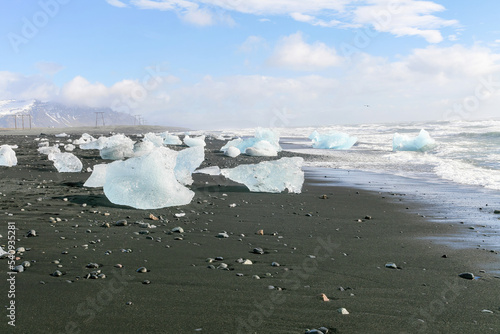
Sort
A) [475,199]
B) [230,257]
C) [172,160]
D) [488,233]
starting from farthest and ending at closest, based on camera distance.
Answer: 1. [475,199]
2. [172,160]
3. [488,233]
4. [230,257]

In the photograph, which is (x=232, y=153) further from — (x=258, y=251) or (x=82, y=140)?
(x=258, y=251)

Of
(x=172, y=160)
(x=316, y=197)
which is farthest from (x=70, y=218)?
(x=316, y=197)

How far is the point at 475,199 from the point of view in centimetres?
784

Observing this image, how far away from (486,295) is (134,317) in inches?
102

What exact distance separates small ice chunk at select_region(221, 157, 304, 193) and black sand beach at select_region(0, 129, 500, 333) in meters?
1.42

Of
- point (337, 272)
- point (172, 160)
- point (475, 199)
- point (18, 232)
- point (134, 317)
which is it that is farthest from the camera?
point (475, 199)

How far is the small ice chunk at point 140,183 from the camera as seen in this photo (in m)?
6.27

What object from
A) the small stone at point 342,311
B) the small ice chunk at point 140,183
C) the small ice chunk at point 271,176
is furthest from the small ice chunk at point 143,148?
the small stone at point 342,311

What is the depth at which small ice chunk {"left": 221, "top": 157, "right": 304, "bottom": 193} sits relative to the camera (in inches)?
323

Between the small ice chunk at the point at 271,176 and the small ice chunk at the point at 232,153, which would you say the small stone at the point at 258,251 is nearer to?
the small ice chunk at the point at 271,176

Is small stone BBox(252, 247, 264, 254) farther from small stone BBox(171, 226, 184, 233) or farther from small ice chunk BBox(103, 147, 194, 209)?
small ice chunk BBox(103, 147, 194, 209)

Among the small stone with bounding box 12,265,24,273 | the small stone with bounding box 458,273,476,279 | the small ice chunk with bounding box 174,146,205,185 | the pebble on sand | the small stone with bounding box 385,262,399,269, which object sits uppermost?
the small ice chunk with bounding box 174,146,205,185

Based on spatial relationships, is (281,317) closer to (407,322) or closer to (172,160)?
(407,322)

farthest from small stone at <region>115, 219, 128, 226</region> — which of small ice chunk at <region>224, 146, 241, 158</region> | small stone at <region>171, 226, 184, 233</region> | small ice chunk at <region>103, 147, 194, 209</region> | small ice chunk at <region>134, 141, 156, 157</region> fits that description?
small ice chunk at <region>224, 146, 241, 158</region>
